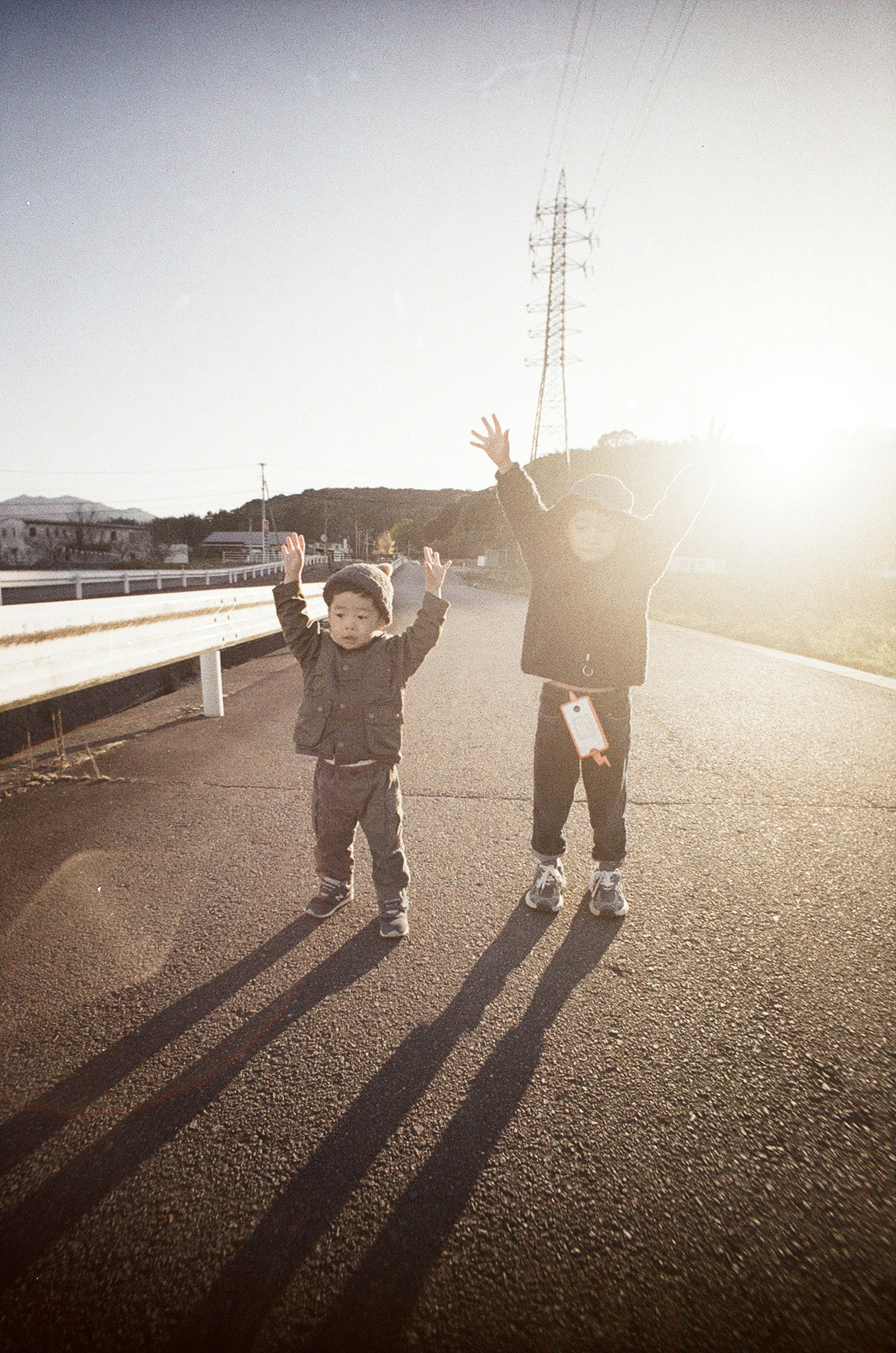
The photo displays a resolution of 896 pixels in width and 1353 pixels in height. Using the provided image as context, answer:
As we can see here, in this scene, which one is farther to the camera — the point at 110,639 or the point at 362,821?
the point at 110,639

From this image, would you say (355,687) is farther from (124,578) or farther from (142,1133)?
(124,578)

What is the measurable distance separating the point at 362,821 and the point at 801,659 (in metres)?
8.69

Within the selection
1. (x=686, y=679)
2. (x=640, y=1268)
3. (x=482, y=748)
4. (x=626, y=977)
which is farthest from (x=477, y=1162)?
(x=686, y=679)

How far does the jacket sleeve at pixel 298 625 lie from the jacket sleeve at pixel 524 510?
99 centimetres

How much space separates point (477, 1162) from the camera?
1532 millimetres

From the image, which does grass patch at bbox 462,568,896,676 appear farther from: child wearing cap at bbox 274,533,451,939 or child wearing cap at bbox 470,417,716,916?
child wearing cap at bbox 274,533,451,939

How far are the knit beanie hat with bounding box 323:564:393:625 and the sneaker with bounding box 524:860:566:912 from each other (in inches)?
50.1

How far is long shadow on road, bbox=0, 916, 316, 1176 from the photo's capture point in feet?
5.20

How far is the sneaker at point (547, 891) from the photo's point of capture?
2.69 metres

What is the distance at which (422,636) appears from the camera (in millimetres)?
2664

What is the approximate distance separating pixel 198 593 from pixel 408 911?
3.57 metres

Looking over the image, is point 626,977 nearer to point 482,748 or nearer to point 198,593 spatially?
point 482,748

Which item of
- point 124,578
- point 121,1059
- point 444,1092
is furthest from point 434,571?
point 124,578

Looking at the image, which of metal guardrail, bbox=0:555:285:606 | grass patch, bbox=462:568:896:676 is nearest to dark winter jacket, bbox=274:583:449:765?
grass patch, bbox=462:568:896:676
